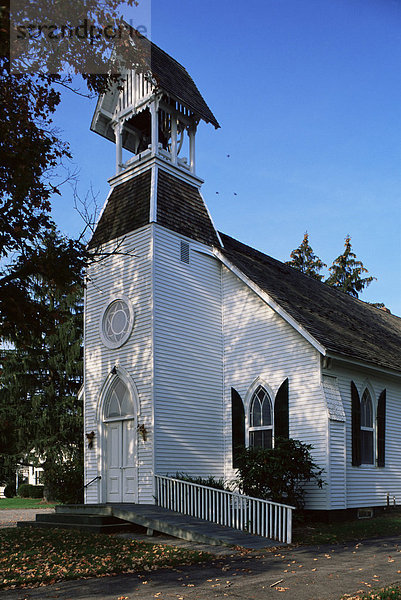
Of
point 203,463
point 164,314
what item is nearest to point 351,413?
point 203,463

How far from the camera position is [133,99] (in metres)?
20.7

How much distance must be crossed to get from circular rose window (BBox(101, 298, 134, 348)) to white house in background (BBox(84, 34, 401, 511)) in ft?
0.16

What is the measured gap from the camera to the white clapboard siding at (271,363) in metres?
16.9

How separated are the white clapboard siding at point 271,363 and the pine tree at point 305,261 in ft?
96.7

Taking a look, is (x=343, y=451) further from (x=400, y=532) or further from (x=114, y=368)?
(x=114, y=368)

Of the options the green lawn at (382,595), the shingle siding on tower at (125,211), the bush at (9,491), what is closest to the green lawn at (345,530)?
the green lawn at (382,595)

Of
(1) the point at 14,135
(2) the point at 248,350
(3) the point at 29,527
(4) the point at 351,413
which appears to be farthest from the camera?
(2) the point at 248,350

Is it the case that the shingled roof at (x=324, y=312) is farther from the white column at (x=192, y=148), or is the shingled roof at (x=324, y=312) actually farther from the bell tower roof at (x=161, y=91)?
the bell tower roof at (x=161, y=91)

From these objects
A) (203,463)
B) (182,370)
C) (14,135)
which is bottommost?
(203,463)

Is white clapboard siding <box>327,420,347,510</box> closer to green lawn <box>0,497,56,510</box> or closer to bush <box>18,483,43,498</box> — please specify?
green lawn <box>0,497,56,510</box>

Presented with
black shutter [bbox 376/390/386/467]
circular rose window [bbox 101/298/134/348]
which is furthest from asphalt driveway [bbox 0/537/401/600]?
circular rose window [bbox 101/298/134/348]

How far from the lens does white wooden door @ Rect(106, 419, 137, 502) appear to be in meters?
17.5

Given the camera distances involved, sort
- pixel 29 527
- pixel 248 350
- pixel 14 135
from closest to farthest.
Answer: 1. pixel 14 135
2. pixel 29 527
3. pixel 248 350

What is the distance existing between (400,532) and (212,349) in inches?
306
